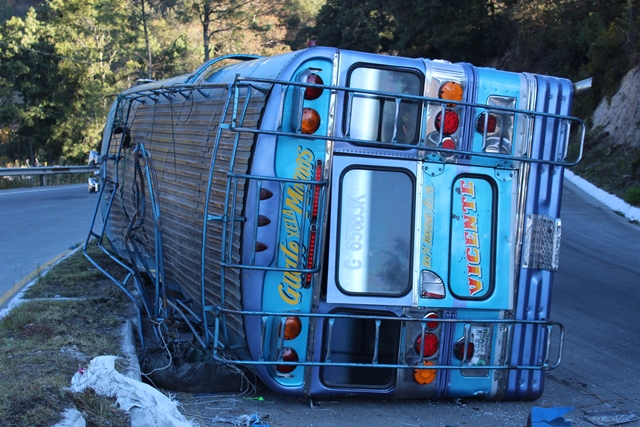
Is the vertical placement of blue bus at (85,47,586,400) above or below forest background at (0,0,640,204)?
below

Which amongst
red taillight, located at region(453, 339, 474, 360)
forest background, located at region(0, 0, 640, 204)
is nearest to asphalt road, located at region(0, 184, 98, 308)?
red taillight, located at region(453, 339, 474, 360)

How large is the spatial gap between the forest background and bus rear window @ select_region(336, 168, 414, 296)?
2319 centimetres

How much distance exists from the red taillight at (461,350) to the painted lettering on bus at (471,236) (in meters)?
0.37

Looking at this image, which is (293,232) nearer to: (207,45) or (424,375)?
(424,375)

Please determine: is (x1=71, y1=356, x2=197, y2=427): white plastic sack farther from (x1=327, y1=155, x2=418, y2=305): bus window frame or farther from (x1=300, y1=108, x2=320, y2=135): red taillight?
(x1=300, y1=108, x2=320, y2=135): red taillight

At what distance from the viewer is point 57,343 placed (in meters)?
5.61

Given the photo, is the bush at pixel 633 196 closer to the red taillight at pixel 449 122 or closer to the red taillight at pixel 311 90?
the red taillight at pixel 449 122

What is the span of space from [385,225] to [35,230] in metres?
11.1

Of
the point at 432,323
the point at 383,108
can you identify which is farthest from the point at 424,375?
the point at 383,108

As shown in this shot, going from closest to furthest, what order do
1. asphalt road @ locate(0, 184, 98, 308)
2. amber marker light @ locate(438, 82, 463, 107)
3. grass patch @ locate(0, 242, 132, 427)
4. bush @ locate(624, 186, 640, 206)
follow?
1. grass patch @ locate(0, 242, 132, 427)
2. amber marker light @ locate(438, 82, 463, 107)
3. asphalt road @ locate(0, 184, 98, 308)
4. bush @ locate(624, 186, 640, 206)

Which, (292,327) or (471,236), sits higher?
(471,236)

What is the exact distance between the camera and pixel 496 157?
5.13 m

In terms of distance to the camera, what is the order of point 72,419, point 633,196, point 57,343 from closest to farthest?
point 72,419 < point 57,343 < point 633,196

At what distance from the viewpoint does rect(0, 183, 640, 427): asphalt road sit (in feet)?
16.6
